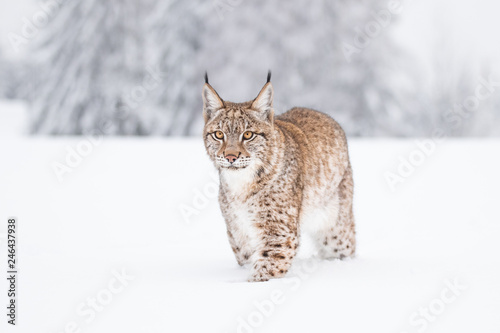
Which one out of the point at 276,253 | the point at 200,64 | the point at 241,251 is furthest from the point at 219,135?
the point at 200,64

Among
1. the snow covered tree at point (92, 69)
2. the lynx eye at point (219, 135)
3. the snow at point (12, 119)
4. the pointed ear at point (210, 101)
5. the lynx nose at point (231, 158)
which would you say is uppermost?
the pointed ear at point (210, 101)

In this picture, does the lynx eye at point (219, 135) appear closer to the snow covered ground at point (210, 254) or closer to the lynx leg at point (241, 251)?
the lynx leg at point (241, 251)

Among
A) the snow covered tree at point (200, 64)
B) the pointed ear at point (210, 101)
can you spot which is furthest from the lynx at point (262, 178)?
the snow covered tree at point (200, 64)

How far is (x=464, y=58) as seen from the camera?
101 ft

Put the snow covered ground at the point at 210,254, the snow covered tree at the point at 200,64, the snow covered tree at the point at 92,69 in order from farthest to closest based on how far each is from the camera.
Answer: the snow covered tree at the point at 92,69 → the snow covered tree at the point at 200,64 → the snow covered ground at the point at 210,254

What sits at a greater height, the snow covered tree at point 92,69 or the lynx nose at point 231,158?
the lynx nose at point 231,158

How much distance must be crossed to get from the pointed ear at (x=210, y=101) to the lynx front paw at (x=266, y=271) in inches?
47.0

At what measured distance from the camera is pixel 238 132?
4.68 m

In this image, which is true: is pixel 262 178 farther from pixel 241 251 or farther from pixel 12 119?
pixel 12 119

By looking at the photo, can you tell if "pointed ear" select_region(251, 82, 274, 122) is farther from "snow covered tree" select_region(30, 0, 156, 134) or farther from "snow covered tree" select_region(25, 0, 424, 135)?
"snow covered tree" select_region(30, 0, 156, 134)

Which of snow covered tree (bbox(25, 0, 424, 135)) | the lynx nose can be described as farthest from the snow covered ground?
snow covered tree (bbox(25, 0, 424, 135))

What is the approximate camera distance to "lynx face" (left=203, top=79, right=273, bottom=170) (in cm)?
462

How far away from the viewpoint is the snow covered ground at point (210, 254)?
12.3 ft

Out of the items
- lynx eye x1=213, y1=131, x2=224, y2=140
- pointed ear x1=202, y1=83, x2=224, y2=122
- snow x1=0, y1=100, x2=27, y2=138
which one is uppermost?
pointed ear x1=202, y1=83, x2=224, y2=122
